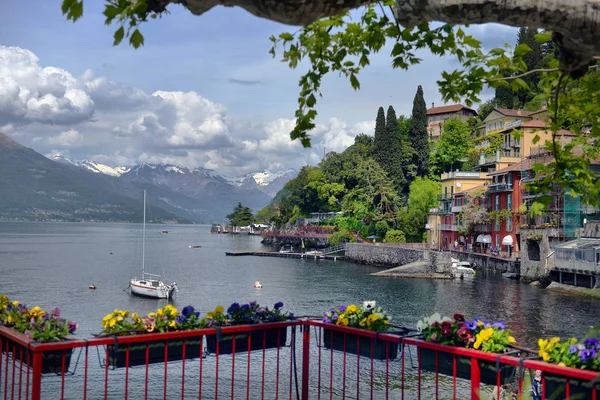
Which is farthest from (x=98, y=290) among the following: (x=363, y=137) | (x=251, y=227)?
(x=251, y=227)

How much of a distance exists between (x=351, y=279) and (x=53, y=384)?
121ft

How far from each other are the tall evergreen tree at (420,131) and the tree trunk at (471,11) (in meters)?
78.2

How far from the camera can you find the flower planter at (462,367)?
17.6 ft

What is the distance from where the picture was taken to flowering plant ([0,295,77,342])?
5605 millimetres

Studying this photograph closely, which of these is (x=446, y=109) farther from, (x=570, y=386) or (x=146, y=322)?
(x=570, y=386)

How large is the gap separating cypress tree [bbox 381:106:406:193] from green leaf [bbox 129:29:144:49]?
76.2 meters

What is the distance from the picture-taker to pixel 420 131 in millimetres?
81000

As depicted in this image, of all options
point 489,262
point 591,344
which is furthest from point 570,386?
point 489,262

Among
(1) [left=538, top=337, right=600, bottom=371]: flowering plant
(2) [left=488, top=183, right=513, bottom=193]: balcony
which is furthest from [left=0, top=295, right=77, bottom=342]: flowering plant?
(2) [left=488, top=183, right=513, bottom=193]: balcony

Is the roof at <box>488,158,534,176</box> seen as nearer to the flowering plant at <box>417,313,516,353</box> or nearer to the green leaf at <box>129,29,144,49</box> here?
the flowering plant at <box>417,313,516,353</box>

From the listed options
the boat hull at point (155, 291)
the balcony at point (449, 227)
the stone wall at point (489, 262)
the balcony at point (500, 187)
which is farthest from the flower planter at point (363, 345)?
the balcony at point (449, 227)

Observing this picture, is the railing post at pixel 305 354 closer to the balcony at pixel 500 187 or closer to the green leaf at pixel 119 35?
the green leaf at pixel 119 35

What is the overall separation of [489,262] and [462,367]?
54.4m

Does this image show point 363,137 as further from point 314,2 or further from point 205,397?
point 314,2
